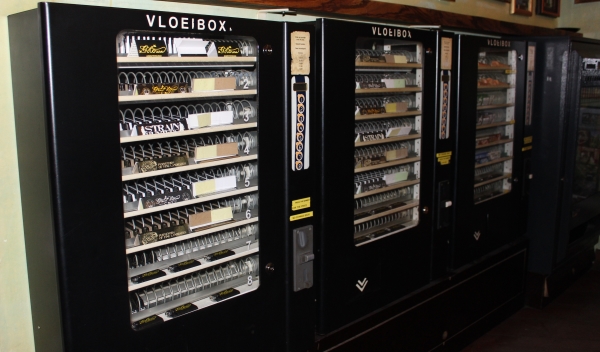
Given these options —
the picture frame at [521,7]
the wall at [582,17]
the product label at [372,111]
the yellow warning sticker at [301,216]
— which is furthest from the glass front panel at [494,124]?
the wall at [582,17]

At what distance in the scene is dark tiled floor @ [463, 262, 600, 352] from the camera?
11.2 ft

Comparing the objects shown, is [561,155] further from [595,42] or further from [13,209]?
[13,209]

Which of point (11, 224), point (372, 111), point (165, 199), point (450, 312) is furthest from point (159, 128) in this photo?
point (450, 312)

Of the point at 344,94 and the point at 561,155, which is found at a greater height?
the point at 344,94

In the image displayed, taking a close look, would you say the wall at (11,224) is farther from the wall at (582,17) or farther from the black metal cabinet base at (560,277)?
the wall at (582,17)

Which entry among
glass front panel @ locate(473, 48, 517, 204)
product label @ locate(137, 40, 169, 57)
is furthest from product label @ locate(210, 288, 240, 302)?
glass front panel @ locate(473, 48, 517, 204)

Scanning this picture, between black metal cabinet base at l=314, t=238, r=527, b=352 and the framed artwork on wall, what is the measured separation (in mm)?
1664

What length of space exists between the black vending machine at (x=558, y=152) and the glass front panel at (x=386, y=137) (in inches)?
53.8

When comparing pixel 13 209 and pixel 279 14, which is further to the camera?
pixel 279 14

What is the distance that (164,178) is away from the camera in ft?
6.34

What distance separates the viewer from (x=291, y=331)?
221cm

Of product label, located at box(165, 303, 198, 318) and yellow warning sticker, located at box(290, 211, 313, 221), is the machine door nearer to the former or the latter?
yellow warning sticker, located at box(290, 211, 313, 221)

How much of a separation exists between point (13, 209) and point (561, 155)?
3.22m

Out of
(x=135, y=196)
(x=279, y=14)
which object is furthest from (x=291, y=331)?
(x=279, y=14)
